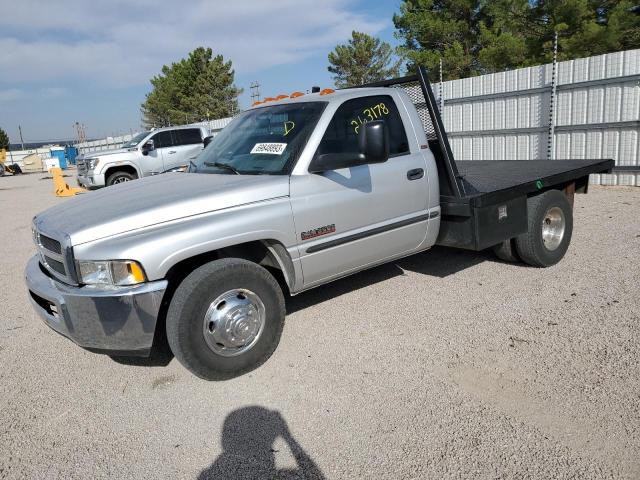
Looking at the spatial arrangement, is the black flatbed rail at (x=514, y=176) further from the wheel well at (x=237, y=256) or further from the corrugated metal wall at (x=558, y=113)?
the corrugated metal wall at (x=558, y=113)

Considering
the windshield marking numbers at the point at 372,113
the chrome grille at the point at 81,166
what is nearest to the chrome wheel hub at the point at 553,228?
the windshield marking numbers at the point at 372,113

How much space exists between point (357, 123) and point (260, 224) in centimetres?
130

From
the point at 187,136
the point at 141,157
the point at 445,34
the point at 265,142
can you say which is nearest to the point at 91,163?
the point at 141,157

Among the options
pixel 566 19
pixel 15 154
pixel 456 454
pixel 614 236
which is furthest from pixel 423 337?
pixel 15 154

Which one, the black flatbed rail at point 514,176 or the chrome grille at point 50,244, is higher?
the chrome grille at point 50,244

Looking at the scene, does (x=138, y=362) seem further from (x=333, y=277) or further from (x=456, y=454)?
(x=456, y=454)

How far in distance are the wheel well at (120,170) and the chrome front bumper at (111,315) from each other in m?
11.9

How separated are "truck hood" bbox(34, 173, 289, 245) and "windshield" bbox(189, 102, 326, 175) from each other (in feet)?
0.56

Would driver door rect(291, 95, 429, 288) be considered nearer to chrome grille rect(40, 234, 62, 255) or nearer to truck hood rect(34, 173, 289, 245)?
truck hood rect(34, 173, 289, 245)

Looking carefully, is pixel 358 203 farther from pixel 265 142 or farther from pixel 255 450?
pixel 255 450

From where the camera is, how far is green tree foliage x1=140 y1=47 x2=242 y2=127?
39969mm

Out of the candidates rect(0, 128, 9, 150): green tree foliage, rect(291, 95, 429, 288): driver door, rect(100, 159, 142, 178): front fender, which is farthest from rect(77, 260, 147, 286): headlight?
rect(0, 128, 9, 150): green tree foliage

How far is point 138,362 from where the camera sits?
12.4 feet

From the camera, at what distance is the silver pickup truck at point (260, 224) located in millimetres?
3016
